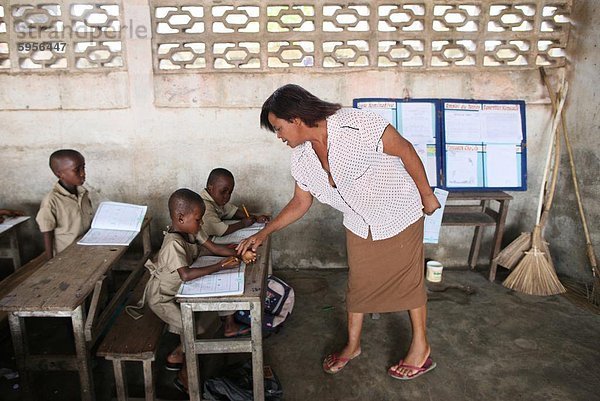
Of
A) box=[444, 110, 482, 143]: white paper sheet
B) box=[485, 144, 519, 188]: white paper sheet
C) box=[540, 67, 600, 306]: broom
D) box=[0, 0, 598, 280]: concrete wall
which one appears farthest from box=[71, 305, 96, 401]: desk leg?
box=[540, 67, 600, 306]: broom

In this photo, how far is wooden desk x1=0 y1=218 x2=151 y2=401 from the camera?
2.17 meters

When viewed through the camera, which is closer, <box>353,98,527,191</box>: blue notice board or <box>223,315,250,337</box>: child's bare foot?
<box>223,315,250,337</box>: child's bare foot

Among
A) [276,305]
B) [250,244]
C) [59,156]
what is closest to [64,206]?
[59,156]

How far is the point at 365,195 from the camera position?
7.80 feet

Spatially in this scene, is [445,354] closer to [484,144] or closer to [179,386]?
[179,386]

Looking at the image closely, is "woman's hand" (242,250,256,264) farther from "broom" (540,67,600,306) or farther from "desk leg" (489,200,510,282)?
"broom" (540,67,600,306)

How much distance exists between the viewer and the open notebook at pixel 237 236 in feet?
9.61

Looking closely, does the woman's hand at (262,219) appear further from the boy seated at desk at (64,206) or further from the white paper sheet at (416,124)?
the white paper sheet at (416,124)

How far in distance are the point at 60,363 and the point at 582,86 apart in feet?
14.7

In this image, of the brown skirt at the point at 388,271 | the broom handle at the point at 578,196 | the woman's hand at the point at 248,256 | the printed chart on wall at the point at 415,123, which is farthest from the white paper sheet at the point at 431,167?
the woman's hand at the point at 248,256

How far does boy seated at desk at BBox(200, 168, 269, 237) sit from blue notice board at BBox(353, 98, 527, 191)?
1.44 meters

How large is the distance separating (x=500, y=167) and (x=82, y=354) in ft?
11.7

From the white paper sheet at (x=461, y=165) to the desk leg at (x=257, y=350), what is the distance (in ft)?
7.99

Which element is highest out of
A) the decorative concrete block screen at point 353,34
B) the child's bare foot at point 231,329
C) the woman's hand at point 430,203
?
the decorative concrete block screen at point 353,34
